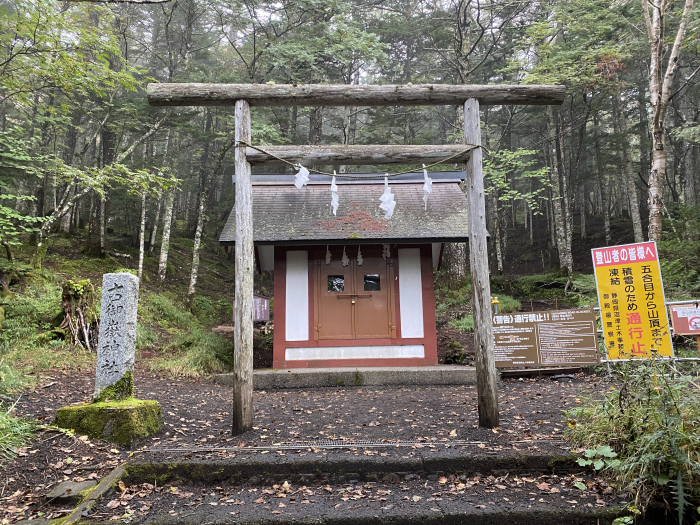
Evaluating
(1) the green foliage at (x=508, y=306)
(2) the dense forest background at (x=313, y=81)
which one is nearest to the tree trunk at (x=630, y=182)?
(2) the dense forest background at (x=313, y=81)

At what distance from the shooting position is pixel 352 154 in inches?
210

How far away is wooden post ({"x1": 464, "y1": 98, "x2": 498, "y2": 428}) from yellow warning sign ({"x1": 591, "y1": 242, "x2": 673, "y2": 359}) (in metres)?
3.38

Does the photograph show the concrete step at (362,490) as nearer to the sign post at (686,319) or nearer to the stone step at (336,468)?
the stone step at (336,468)

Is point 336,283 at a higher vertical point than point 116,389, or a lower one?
higher

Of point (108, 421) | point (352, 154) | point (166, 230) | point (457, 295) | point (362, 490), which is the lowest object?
point (362, 490)

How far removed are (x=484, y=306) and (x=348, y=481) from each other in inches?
101

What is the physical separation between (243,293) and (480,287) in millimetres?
2952

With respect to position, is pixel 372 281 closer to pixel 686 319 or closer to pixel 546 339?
pixel 546 339

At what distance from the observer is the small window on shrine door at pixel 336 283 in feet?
31.4

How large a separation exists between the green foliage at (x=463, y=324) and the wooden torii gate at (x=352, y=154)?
8028 millimetres

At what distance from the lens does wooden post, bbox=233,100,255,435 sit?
15.5 ft

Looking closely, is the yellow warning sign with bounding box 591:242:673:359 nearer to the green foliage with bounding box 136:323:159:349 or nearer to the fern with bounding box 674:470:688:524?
the fern with bounding box 674:470:688:524

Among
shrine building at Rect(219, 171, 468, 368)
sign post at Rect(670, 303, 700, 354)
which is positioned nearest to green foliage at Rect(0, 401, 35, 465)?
shrine building at Rect(219, 171, 468, 368)

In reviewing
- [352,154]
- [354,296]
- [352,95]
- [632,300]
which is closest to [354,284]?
[354,296]
